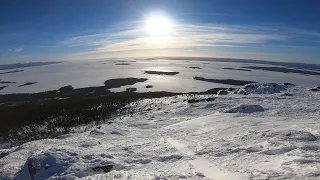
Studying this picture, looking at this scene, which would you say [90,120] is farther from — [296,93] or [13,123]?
[296,93]

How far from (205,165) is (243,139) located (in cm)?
578

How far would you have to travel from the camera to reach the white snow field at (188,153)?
1358cm

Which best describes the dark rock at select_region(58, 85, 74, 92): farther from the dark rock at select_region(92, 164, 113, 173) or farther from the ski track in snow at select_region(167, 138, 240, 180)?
the ski track in snow at select_region(167, 138, 240, 180)

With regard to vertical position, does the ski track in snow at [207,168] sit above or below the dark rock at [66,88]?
above

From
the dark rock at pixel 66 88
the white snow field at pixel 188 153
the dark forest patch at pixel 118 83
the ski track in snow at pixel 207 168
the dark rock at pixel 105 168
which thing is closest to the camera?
the ski track in snow at pixel 207 168

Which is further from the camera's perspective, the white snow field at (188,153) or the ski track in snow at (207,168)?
the white snow field at (188,153)

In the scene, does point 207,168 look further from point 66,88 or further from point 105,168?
point 66,88

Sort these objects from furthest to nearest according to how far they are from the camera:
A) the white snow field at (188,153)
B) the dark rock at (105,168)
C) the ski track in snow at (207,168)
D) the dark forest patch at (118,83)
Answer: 1. the dark forest patch at (118,83)
2. the dark rock at (105,168)
3. the white snow field at (188,153)
4. the ski track in snow at (207,168)

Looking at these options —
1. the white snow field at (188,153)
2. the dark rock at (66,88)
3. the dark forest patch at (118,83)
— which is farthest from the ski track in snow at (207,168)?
the dark rock at (66,88)

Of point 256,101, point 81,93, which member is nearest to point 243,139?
point 256,101

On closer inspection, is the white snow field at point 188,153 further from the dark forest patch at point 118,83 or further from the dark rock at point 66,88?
the dark rock at point 66,88

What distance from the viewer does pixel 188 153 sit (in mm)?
17969

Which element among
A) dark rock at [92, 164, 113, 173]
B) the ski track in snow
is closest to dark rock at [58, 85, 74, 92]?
dark rock at [92, 164, 113, 173]

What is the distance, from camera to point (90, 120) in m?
43.8
